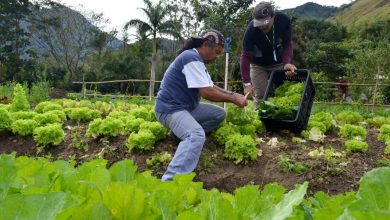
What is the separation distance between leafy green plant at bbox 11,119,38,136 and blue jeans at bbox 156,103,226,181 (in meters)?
2.58

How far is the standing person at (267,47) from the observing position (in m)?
5.85

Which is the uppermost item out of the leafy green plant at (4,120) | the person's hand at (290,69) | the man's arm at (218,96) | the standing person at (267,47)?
the standing person at (267,47)

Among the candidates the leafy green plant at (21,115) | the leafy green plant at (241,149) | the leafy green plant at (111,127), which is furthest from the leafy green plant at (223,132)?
the leafy green plant at (21,115)

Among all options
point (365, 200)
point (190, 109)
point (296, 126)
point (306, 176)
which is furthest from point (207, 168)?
point (365, 200)

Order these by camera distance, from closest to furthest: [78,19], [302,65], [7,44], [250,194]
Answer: [250,194] < [302,65] < [7,44] < [78,19]

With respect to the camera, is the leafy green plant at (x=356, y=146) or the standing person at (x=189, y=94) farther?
the leafy green plant at (x=356, y=146)

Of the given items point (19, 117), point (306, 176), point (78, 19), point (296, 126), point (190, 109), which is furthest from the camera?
point (78, 19)

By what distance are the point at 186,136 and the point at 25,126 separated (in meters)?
3.10

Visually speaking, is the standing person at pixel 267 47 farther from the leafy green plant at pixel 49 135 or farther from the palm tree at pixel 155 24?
the palm tree at pixel 155 24

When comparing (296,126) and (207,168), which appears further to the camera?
(296,126)

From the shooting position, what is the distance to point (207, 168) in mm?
5055

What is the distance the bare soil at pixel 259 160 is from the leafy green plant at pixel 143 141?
9 cm

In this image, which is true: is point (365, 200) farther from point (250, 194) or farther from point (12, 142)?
point (12, 142)

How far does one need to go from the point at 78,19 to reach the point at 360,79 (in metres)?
31.0
